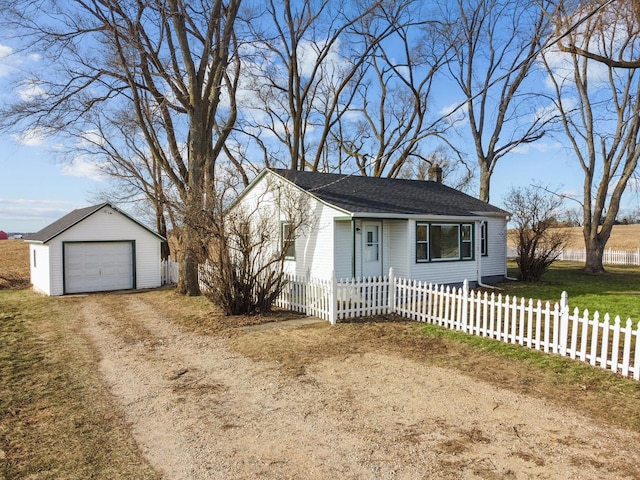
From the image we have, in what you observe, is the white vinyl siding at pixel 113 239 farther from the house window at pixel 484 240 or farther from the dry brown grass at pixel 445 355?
the house window at pixel 484 240

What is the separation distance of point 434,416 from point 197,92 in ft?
46.6

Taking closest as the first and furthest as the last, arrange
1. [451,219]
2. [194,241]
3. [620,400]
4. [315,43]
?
[620,400]
[194,241]
[451,219]
[315,43]

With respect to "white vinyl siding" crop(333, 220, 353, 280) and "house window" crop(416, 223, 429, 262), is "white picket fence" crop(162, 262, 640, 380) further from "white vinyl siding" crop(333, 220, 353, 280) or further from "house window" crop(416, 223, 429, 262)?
"house window" crop(416, 223, 429, 262)

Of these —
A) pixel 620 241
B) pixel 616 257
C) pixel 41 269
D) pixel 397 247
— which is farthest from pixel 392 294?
pixel 620 241

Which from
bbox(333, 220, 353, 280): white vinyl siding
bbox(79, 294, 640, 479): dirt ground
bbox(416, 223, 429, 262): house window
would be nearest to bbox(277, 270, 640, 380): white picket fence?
bbox(333, 220, 353, 280): white vinyl siding

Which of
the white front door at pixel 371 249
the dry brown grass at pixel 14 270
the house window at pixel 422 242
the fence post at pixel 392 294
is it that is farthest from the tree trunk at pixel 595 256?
the dry brown grass at pixel 14 270

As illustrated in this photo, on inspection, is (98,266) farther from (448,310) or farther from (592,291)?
(592,291)

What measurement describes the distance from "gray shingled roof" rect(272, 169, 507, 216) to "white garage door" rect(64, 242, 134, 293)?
804 centimetres

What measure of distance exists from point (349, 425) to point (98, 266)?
639 inches

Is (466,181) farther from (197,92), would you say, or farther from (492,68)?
(197,92)

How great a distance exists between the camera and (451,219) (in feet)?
51.1

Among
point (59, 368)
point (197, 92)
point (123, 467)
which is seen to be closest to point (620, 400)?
point (123, 467)

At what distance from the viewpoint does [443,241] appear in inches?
618

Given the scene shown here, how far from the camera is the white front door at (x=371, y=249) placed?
48.4 feet
